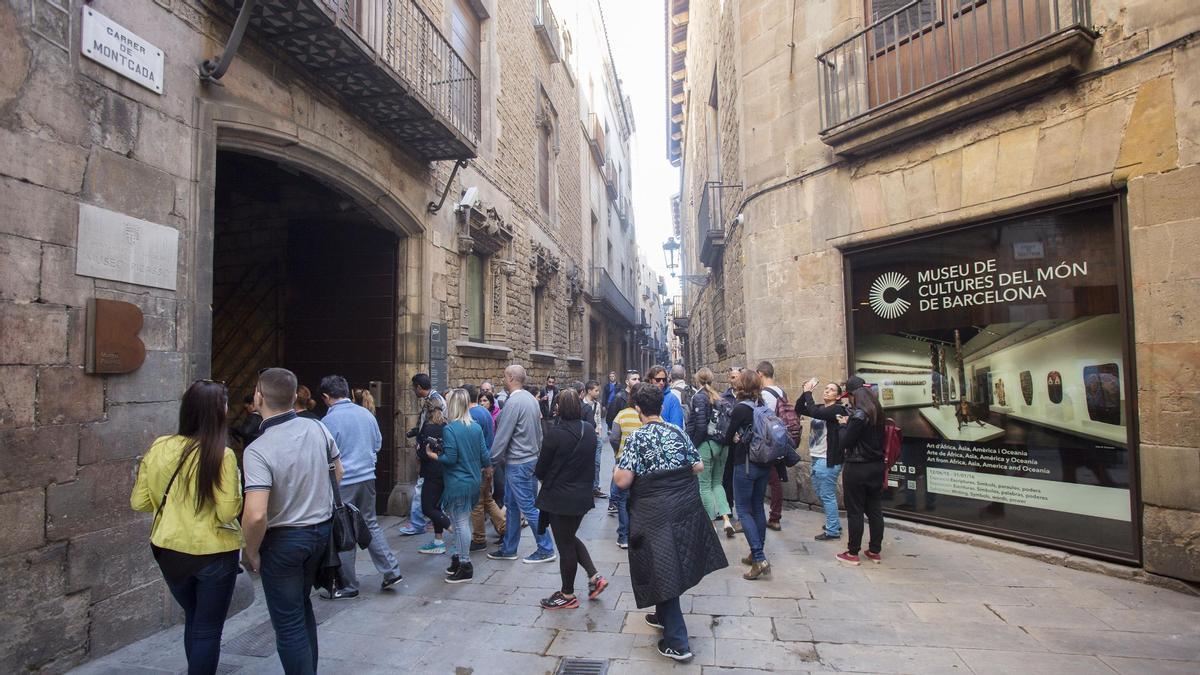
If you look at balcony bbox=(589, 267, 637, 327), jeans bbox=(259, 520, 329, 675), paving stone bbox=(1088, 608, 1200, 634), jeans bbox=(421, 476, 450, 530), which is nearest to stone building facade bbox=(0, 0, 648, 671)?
jeans bbox=(259, 520, 329, 675)

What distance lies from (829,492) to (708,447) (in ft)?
4.23

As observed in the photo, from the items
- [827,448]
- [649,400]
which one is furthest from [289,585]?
[827,448]

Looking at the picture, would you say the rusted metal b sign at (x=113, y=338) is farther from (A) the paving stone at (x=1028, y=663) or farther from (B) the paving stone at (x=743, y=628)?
(A) the paving stone at (x=1028, y=663)

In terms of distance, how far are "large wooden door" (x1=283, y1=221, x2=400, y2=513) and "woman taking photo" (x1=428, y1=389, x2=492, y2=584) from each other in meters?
2.78

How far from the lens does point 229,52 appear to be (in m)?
4.40

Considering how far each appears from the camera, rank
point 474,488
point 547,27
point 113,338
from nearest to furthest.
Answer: point 113,338 → point 474,488 → point 547,27

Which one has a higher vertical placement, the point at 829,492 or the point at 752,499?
the point at 752,499

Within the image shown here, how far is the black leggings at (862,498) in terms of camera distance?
17.3ft

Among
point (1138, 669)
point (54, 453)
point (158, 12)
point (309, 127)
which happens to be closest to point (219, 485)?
point (54, 453)

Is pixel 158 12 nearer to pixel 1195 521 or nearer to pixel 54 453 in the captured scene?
pixel 54 453

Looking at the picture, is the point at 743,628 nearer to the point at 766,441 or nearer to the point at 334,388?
the point at 766,441

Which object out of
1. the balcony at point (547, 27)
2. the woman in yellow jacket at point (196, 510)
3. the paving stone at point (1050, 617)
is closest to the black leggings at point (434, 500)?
the woman in yellow jacket at point (196, 510)

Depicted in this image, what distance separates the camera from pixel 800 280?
25.2 feet

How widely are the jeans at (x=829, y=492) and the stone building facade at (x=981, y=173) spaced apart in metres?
1.12
